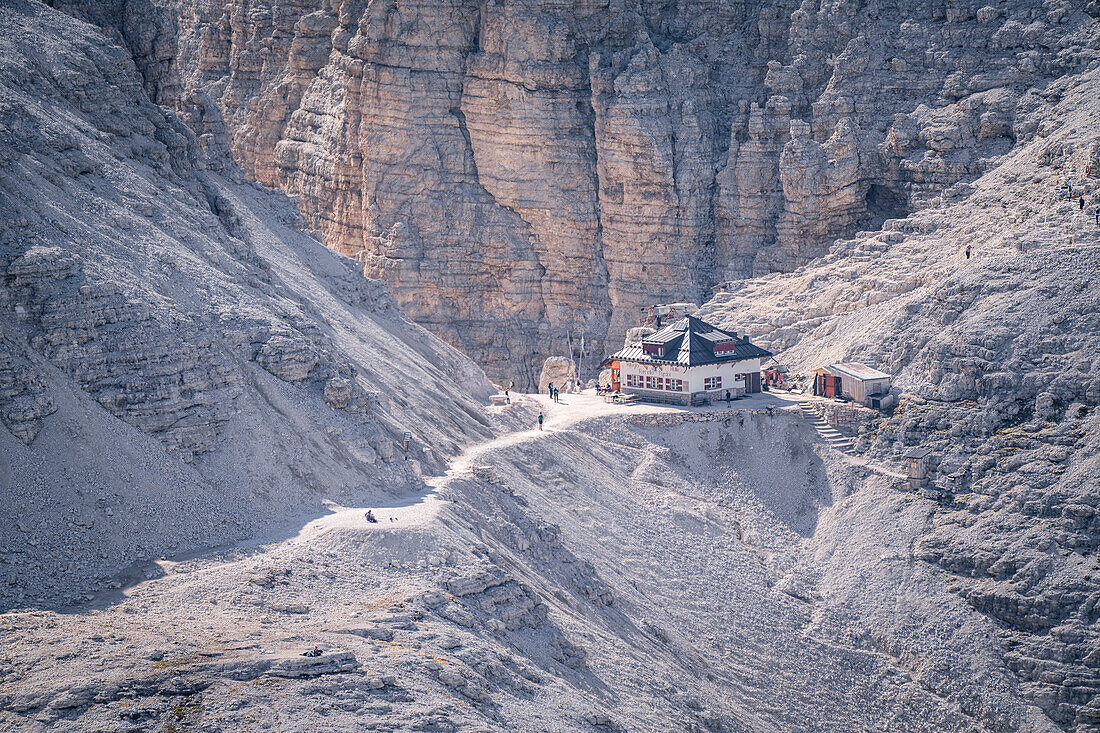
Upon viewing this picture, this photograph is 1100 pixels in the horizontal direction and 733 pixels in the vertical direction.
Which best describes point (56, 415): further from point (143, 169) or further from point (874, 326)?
point (874, 326)

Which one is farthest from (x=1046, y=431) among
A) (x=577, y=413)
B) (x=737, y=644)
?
(x=577, y=413)

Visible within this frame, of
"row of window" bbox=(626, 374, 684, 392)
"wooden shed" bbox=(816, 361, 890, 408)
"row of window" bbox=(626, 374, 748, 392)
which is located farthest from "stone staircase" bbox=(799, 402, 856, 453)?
"row of window" bbox=(626, 374, 684, 392)

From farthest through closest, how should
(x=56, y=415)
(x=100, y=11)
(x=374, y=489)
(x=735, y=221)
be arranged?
(x=735, y=221), (x=100, y=11), (x=374, y=489), (x=56, y=415)

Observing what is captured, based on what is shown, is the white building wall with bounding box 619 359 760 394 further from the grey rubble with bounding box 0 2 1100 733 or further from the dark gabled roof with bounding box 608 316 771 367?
the grey rubble with bounding box 0 2 1100 733

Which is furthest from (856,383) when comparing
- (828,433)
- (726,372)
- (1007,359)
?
(1007,359)

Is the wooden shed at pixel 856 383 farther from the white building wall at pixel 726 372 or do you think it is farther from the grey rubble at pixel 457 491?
the white building wall at pixel 726 372

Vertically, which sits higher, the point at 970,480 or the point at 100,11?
the point at 100,11

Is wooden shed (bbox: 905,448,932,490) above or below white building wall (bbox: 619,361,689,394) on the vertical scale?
below
